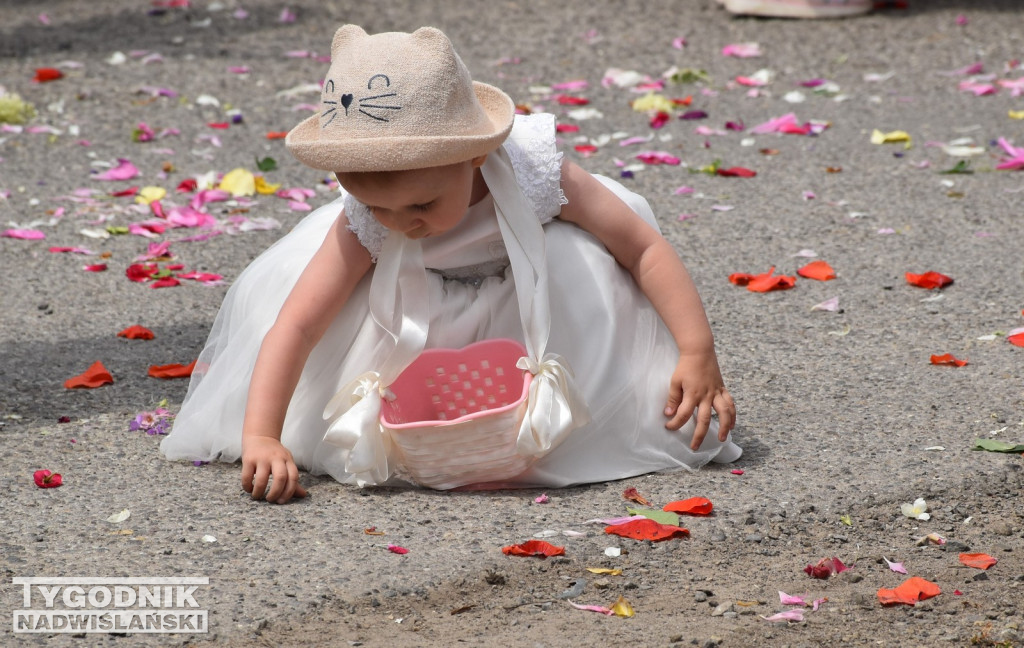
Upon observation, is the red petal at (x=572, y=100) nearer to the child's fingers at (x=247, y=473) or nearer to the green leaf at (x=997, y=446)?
the green leaf at (x=997, y=446)

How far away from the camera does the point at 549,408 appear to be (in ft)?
8.51

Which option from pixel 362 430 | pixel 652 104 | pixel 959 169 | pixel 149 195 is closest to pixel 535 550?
pixel 362 430

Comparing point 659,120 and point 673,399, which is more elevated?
point 673,399

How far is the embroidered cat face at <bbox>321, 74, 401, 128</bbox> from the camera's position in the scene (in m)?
2.41

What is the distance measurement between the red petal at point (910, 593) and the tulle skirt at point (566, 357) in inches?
23.6

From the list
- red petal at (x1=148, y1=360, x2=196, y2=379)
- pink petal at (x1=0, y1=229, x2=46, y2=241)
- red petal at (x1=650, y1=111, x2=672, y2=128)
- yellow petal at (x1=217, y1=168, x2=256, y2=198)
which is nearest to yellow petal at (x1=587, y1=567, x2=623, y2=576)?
red petal at (x1=148, y1=360, x2=196, y2=379)

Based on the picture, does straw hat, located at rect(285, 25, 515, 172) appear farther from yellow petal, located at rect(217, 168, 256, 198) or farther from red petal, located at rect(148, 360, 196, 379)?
yellow petal, located at rect(217, 168, 256, 198)

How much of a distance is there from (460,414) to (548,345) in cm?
25

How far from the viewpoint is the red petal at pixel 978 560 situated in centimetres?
241

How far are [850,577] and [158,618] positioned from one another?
1.28m

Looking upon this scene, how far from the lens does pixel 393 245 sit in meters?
2.69

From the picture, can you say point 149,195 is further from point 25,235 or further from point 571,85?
point 571,85

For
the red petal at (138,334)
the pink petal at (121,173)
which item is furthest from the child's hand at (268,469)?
the pink petal at (121,173)

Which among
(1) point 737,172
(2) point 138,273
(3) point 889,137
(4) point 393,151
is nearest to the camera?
(4) point 393,151
